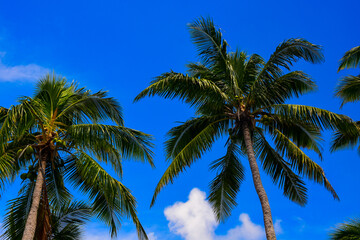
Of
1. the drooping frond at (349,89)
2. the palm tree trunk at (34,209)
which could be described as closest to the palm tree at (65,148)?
the palm tree trunk at (34,209)

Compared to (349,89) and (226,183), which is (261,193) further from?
(349,89)

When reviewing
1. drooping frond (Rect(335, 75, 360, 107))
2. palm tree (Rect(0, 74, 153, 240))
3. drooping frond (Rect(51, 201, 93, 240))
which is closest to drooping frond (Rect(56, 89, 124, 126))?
palm tree (Rect(0, 74, 153, 240))

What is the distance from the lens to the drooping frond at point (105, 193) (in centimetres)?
1167

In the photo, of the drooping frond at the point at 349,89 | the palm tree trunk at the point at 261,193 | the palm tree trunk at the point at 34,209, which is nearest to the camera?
the palm tree trunk at the point at 34,209

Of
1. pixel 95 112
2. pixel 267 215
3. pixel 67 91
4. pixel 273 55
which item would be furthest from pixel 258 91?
pixel 67 91

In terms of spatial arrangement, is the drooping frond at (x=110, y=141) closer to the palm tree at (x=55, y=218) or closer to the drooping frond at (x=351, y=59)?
the palm tree at (x=55, y=218)

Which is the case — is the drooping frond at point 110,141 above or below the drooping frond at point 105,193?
above

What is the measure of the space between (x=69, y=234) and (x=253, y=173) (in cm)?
720

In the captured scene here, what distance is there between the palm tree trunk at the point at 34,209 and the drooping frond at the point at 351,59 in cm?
1344

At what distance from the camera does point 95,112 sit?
1376 cm

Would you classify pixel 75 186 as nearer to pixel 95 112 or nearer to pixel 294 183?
pixel 95 112

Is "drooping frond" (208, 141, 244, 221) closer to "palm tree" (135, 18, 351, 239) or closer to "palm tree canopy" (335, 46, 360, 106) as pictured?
"palm tree" (135, 18, 351, 239)

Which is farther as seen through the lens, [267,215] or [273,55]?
[273,55]

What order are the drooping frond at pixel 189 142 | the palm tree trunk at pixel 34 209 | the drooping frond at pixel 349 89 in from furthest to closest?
the drooping frond at pixel 349 89
the drooping frond at pixel 189 142
the palm tree trunk at pixel 34 209
